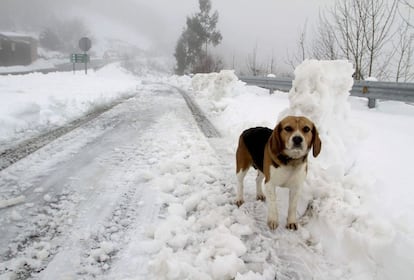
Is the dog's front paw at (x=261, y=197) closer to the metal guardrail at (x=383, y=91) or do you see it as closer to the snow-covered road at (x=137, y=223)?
the snow-covered road at (x=137, y=223)

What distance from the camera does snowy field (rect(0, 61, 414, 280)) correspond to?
2762mm

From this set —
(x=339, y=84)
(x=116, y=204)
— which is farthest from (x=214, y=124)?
(x=116, y=204)

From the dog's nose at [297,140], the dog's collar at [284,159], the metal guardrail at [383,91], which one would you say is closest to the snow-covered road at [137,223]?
the dog's collar at [284,159]

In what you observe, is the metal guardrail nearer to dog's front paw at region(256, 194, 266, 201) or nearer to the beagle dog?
dog's front paw at region(256, 194, 266, 201)

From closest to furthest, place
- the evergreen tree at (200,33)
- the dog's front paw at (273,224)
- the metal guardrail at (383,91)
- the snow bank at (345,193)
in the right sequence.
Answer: the snow bank at (345,193)
the dog's front paw at (273,224)
the metal guardrail at (383,91)
the evergreen tree at (200,33)

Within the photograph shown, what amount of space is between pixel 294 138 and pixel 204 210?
137cm

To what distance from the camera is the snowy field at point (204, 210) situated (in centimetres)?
276

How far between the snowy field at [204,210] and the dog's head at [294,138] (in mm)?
783

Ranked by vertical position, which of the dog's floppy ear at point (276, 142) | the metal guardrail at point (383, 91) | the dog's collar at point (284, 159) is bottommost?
the dog's collar at point (284, 159)

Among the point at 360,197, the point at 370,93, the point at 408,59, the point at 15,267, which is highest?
the point at 408,59

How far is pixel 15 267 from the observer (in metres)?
2.68

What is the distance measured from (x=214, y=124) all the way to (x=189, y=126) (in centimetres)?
86

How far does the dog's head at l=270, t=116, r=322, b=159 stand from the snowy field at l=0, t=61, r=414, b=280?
30.8 inches

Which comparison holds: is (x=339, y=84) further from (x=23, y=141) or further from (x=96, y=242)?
(x=23, y=141)
